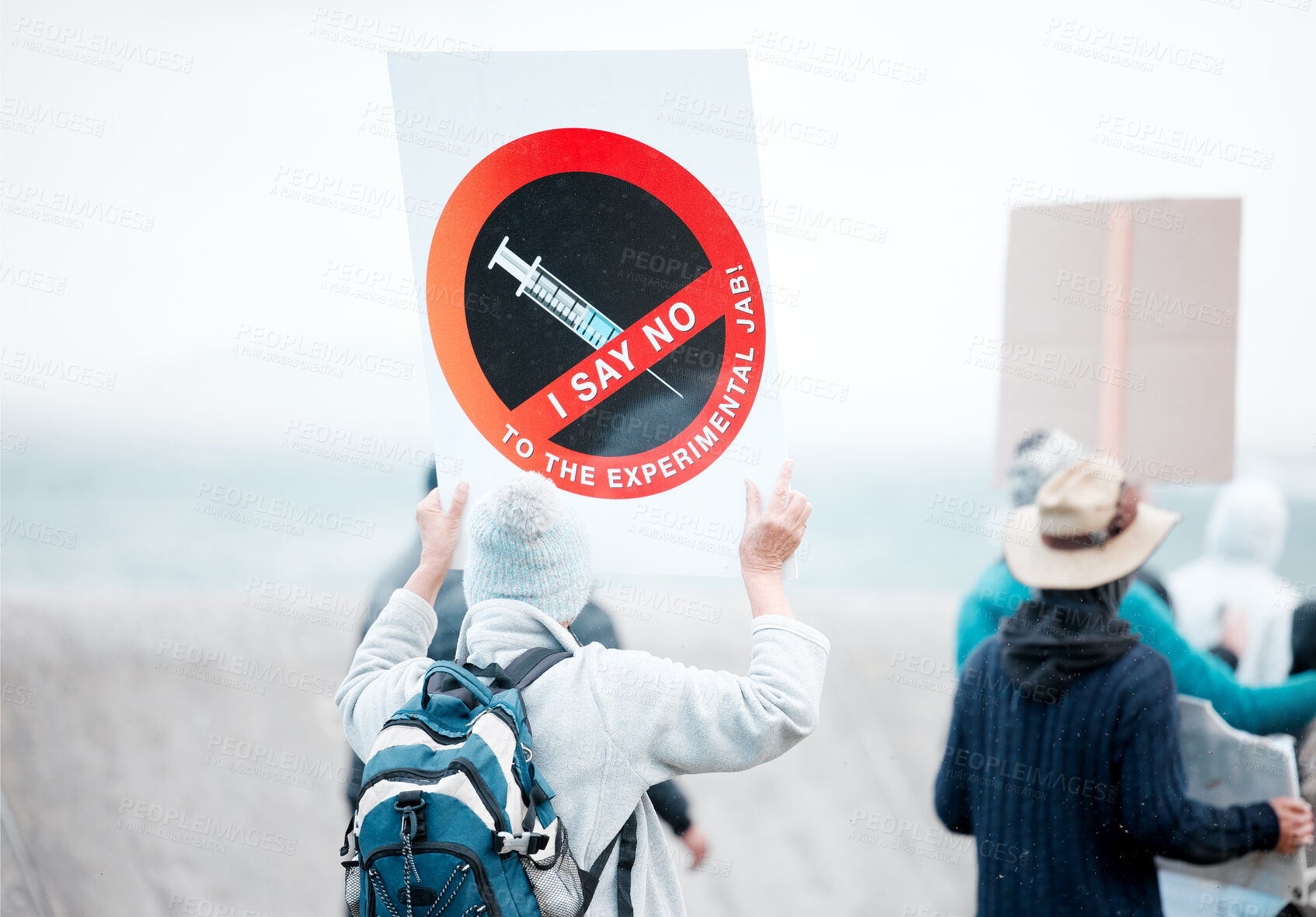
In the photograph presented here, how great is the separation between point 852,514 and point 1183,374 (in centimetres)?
67

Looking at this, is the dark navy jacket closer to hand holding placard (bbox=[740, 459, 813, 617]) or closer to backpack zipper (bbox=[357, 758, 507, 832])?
hand holding placard (bbox=[740, 459, 813, 617])

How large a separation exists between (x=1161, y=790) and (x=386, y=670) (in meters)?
1.18

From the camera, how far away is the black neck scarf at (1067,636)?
1.48m

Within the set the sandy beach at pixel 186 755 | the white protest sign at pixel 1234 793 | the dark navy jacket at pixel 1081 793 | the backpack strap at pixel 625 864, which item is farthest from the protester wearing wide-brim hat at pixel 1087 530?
the backpack strap at pixel 625 864

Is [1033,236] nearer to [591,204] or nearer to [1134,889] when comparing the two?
[591,204]

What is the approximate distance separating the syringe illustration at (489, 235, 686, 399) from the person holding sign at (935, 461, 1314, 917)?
0.74 m

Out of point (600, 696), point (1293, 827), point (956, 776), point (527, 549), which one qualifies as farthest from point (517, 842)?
point (1293, 827)

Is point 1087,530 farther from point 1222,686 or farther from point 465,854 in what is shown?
point 465,854

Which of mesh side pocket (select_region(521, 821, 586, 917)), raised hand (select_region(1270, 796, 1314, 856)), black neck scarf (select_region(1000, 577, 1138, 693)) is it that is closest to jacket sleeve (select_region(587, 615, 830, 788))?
mesh side pocket (select_region(521, 821, 586, 917))

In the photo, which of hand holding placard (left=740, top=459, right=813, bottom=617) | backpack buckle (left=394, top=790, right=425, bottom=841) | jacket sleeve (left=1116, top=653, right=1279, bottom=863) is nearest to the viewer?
backpack buckle (left=394, top=790, right=425, bottom=841)

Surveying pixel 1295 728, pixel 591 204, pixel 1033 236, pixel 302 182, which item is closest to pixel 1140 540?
pixel 1295 728

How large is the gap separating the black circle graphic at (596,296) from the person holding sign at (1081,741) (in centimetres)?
72

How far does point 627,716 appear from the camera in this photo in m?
0.96

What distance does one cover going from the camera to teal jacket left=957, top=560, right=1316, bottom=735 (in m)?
1.51
